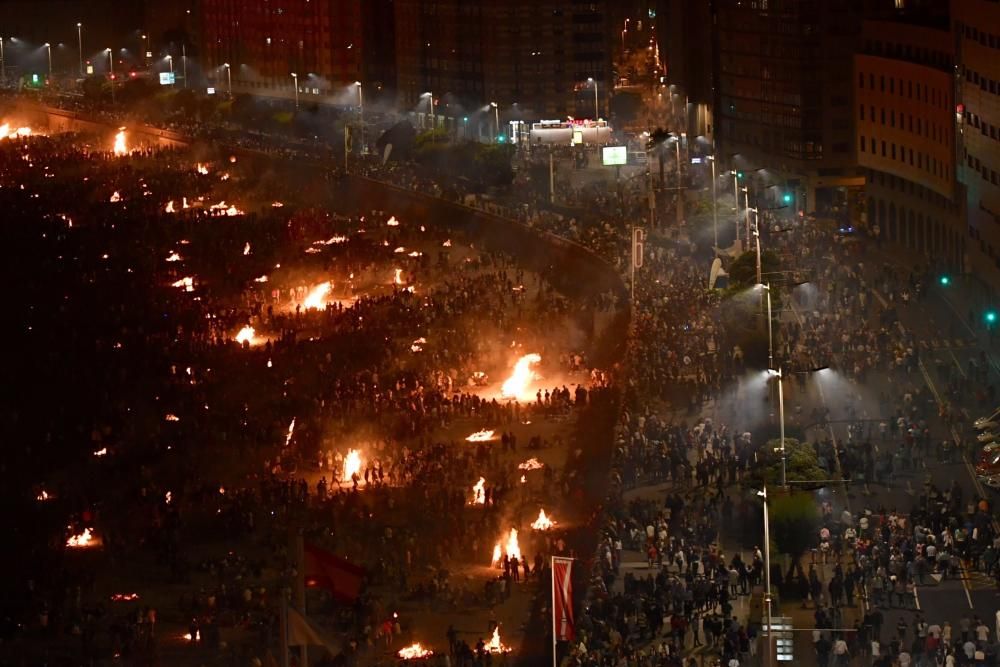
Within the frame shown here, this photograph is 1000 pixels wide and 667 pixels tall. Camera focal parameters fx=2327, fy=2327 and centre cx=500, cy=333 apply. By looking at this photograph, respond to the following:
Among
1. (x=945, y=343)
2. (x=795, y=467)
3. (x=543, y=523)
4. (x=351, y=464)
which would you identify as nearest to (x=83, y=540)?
(x=351, y=464)

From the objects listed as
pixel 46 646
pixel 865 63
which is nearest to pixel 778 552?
pixel 46 646

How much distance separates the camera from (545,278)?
3216 inches

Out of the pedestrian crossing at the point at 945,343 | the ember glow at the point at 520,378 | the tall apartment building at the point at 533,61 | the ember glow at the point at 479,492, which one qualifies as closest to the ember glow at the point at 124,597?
Result: the ember glow at the point at 479,492

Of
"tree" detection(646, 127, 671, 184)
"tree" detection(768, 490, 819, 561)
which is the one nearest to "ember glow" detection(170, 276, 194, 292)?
"tree" detection(646, 127, 671, 184)

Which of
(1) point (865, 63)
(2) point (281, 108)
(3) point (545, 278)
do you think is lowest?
(2) point (281, 108)

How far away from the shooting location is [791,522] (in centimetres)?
3803

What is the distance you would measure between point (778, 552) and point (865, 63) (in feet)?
161

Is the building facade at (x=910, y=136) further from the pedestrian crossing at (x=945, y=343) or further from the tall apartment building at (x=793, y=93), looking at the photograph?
the pedestrian crossing at (x=945, y=343)

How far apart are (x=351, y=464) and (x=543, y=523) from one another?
8.46 m

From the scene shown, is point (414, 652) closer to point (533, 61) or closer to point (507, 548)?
point (507, 548)

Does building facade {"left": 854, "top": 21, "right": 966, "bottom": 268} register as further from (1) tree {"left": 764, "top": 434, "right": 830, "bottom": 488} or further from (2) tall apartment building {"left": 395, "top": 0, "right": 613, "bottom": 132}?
(2) tall apartment building {"left": 395, "top": 0, "right": 613, "bottom": 132}

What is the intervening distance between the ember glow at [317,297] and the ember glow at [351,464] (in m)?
26.4

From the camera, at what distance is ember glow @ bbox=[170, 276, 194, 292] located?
8951cm

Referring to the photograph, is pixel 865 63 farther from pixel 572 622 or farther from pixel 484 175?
pixel 572 622
